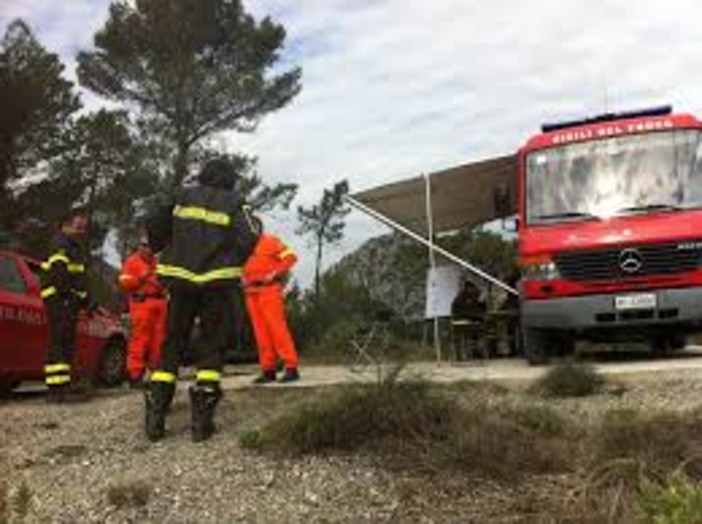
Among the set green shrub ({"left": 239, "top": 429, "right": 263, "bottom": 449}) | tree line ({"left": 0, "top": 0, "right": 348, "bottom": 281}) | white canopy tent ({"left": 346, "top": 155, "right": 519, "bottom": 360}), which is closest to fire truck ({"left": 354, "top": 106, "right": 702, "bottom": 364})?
white canopy tent ({"left": 346, "top": 155, "right": 519, "bottom": 360})

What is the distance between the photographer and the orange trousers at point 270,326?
11.4 m

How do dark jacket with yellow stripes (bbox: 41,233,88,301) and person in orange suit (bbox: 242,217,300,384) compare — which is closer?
dark jacket with yellow stripes (bbox: 41,233,88,301)

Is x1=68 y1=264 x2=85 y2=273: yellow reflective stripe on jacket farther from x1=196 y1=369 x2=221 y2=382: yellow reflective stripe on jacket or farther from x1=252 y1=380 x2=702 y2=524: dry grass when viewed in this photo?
x1=252 y1=380 x2=702 y2=524: dry grass

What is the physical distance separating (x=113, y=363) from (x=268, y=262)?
3.13m

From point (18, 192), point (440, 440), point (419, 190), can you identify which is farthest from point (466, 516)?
point (18, 192)

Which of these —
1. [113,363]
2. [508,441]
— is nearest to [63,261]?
[113,363]

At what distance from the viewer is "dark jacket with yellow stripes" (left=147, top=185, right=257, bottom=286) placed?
7.83 meters

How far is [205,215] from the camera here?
788 cm

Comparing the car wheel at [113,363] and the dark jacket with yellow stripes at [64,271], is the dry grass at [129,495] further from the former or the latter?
the car wheel at [113,363]

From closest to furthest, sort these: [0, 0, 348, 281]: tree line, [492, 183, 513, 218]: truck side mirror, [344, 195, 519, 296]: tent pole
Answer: [492, 183, 513, 218]: truck side mirror → [344, 195, 519, 296]: tent pole → [0, 0, 348, 281]: tree line

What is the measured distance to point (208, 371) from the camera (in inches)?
310

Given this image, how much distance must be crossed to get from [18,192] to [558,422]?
2719 centimetres

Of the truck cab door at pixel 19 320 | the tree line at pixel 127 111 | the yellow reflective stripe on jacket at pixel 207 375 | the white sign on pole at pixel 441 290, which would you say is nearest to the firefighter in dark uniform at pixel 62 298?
the truck cab door at pixel 19 320

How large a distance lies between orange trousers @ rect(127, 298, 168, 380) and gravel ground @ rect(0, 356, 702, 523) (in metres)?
3.32
